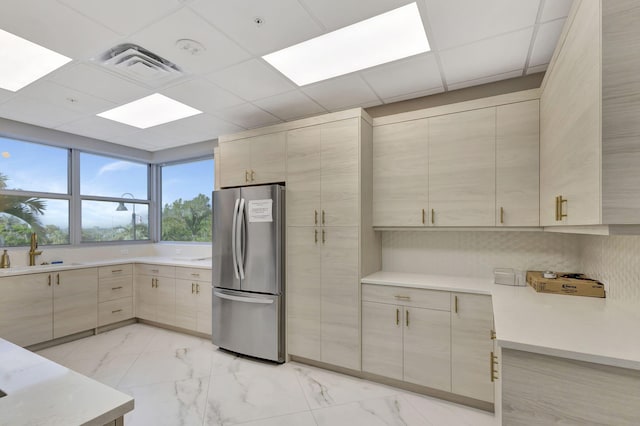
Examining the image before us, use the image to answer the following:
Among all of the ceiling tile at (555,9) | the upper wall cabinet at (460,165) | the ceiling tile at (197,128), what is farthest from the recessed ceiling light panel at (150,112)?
the ceiling tile at (555,9)

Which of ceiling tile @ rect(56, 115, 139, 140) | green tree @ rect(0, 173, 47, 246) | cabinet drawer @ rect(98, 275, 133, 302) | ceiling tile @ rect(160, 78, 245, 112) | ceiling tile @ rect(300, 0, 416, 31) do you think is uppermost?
ceiling tile @ rect(300, 0, 416, 31)

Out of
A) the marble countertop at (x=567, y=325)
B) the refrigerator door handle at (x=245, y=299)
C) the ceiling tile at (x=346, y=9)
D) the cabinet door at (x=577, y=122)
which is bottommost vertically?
the refrigerator door handle at (x=245, y=299)

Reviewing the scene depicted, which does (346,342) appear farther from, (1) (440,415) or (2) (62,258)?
(2) (62,258)

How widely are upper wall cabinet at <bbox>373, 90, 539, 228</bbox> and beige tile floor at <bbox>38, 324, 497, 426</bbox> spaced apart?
142 centimetres

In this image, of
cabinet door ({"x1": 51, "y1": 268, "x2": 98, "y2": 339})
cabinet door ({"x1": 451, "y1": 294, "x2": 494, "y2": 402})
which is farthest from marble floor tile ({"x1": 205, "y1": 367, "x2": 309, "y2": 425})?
cabinet door ({"x1": 51, "y1": 268, "x2": 98, "y2": 339})

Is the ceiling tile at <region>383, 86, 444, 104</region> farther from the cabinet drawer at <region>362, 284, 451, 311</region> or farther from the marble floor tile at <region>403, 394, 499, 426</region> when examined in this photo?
the marble floor tile at <region>403, 394, 499, 426</region>

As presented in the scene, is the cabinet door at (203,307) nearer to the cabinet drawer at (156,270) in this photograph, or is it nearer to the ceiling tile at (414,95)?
the cabinet drawer at (156,270)

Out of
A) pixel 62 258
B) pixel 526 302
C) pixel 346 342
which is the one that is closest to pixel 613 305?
pixel 526 302

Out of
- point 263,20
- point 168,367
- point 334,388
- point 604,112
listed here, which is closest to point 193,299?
point 168,367

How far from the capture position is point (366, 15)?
1.85 meters

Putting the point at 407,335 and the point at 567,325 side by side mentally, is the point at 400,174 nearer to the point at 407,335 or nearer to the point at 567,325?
the point at 407,335

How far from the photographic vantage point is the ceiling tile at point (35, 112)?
301cm

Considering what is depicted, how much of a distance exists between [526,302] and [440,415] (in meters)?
1.02

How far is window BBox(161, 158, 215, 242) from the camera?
470cm
